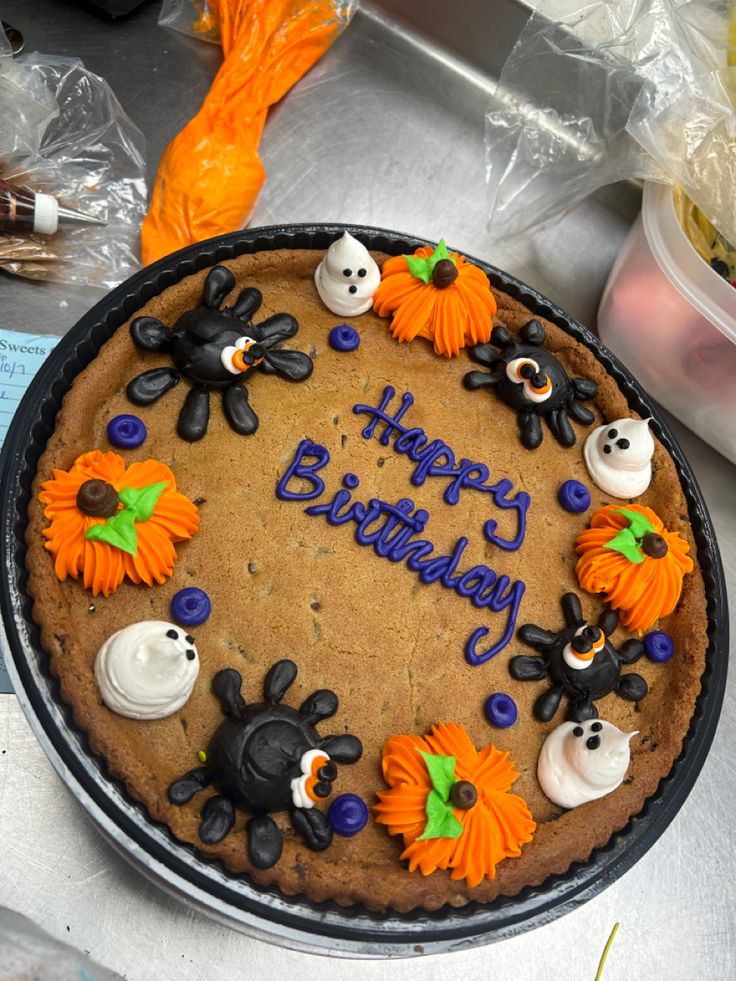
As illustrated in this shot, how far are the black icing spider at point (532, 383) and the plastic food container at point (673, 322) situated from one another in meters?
0.31

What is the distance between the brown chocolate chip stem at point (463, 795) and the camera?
38.0 inches

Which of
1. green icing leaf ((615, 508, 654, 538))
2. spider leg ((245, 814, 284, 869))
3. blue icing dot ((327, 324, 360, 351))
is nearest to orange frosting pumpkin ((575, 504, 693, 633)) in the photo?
green icing leaf ((615, 508, 654, 538))

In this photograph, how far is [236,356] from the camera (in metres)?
1.12

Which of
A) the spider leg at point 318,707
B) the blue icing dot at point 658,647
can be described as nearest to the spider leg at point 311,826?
the spider leg at point 318,707

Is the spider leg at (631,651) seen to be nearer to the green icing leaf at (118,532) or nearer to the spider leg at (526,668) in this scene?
the spider leg at (526,668)

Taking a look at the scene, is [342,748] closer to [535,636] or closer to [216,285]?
[535,636]

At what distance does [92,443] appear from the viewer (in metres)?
1.12

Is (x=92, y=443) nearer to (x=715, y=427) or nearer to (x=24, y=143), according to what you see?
(x=24, y=143)

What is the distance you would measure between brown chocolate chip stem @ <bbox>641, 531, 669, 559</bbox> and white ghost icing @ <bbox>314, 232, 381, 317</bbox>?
560mm

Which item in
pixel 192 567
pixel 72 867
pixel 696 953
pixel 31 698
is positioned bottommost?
pixel 72 867

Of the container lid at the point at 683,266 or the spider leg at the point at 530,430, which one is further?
the container lid at the point at 683,266

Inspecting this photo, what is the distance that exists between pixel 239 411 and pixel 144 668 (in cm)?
39

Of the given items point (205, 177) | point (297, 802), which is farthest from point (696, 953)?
A: point (205, 177)

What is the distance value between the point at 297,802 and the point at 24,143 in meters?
1.31
